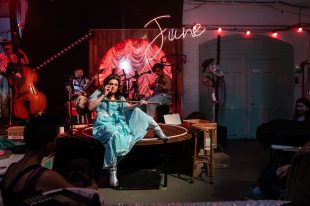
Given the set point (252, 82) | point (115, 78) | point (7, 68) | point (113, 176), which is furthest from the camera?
point (252, 82)

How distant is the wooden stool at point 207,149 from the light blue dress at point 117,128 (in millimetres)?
875

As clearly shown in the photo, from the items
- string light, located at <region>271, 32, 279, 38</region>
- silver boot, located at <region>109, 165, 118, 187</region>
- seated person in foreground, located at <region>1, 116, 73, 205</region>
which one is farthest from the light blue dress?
string light, located at <region>271, 32, 279, 38</region>

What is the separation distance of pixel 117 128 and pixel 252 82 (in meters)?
5.06

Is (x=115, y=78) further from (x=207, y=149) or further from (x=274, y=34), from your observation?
(x=274, y=34)

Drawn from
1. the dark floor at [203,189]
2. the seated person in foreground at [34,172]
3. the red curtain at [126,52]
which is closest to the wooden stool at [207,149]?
the dark floor at [203,189]

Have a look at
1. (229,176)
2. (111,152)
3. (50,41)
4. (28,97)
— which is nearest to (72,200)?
(111,152)

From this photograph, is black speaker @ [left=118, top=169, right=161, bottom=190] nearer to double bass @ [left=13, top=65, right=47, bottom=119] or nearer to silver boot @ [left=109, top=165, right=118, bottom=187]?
silver boot @ [left=109, top=165, right=118, bottom=187]

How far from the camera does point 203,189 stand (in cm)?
523

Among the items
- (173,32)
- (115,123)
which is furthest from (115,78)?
(173,32)

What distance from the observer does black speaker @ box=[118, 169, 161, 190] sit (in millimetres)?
5172

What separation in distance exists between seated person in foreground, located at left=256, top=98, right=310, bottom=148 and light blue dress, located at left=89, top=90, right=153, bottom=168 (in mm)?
1591

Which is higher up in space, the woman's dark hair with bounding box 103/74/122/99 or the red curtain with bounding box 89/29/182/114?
the red curtain with bounding box 89/29/182/114

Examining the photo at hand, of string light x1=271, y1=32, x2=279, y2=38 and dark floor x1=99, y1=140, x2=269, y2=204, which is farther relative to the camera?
string light x1=271, y1=32, x2=279, y2=38

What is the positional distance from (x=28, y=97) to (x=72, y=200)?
6.44 meters
